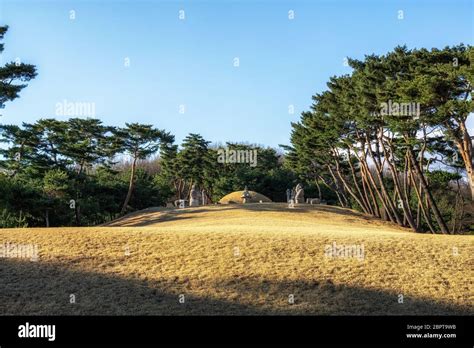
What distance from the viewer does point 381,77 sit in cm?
2680

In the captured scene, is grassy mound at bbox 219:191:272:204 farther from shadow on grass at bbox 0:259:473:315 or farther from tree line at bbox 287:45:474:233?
shadow on grass at bbox 0:259:473:315

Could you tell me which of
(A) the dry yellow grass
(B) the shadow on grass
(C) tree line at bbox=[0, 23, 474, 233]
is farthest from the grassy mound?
(B) the shadow on grass

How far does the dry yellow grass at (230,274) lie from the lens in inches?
408

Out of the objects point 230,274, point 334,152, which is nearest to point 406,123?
point 230,274

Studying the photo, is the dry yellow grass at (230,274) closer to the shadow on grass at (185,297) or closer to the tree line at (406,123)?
the shadow on grass at (185,297)

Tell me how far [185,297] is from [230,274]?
5.90ft

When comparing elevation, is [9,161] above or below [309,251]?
above

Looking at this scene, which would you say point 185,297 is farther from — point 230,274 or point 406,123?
point 406,123

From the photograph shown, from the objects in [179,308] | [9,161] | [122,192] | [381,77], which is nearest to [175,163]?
[122,192]

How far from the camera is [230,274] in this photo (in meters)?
12.1

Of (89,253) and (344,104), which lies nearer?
(89,253)
